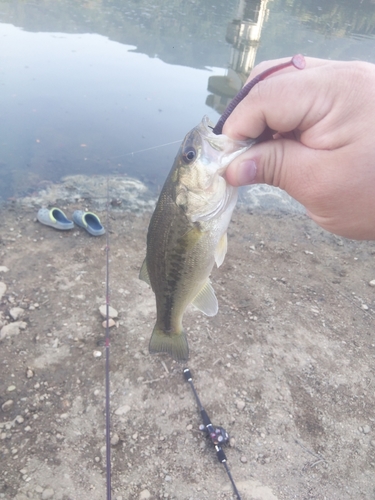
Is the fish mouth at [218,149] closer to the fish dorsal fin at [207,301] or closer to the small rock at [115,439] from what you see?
the fish dorsal fin at [207,301]

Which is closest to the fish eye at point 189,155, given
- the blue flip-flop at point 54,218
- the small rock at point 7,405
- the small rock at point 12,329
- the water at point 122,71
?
the small rock at point 7,405

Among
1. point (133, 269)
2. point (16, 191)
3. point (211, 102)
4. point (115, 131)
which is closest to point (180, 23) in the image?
point (211, 102)

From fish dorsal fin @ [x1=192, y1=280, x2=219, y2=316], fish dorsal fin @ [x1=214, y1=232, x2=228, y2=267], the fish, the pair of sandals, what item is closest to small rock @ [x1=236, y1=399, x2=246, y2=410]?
fish dorsal fin @ [x1=192, y1=280, x2=219, y2=316]

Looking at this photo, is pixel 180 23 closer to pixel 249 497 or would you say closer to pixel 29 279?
pixel 29 279

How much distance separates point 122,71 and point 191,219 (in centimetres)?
971

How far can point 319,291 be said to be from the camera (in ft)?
15.9

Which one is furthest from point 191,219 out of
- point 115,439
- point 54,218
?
point 54,218

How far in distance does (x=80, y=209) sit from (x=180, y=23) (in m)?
12.8

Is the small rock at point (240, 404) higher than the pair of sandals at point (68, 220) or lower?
lower

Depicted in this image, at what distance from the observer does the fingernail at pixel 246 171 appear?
6.45 feet

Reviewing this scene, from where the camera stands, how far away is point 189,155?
206 centimetres

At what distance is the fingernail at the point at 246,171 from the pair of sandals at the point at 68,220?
3.46m

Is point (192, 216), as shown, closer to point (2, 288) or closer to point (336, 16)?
point (2, 288)

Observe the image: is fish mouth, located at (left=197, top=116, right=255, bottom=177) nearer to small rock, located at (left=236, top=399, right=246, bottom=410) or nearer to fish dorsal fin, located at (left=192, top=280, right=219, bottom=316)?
fish dorsal fin, located at (left=192, top=280, right=219, bottom=316)
